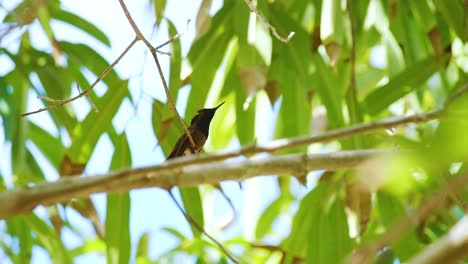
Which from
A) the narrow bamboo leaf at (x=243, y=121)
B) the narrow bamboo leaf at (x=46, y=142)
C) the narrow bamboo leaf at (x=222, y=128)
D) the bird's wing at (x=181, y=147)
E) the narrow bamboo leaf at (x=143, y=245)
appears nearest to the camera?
the bird's wing at (x=181, y=147)

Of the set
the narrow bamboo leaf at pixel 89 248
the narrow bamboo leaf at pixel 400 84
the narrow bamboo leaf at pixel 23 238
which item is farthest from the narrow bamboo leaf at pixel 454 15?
the narrow bamboo leaf at pixel 89 248

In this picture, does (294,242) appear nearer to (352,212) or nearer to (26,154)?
(352,212)

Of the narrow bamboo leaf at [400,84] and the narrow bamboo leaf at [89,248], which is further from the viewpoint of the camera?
the narrow bamboo leaf at [89,248]

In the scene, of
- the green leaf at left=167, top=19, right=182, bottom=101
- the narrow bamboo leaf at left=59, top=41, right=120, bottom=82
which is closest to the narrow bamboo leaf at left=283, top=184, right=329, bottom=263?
the green leaf at left=167, top=19, right=182, bottom=101

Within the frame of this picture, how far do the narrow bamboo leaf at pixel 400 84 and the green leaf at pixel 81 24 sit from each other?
1107mm

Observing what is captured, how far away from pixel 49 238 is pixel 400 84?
1364mm

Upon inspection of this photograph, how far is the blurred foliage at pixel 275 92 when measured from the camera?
6.79 ft

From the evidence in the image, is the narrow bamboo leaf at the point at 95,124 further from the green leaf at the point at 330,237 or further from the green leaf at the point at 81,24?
the green leaf at the point at 81,24

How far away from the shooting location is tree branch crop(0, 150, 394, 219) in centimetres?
80

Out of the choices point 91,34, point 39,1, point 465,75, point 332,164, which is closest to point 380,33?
point 465,75

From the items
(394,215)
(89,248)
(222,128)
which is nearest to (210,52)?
(394,215)

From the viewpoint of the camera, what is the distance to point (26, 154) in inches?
110

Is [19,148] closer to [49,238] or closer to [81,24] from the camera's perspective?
[49,238]

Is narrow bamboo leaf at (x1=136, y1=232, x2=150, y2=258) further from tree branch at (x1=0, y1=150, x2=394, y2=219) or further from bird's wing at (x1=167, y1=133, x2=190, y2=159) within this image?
tree branch at (x1=0, y1=150, x2=394, y2=219)
